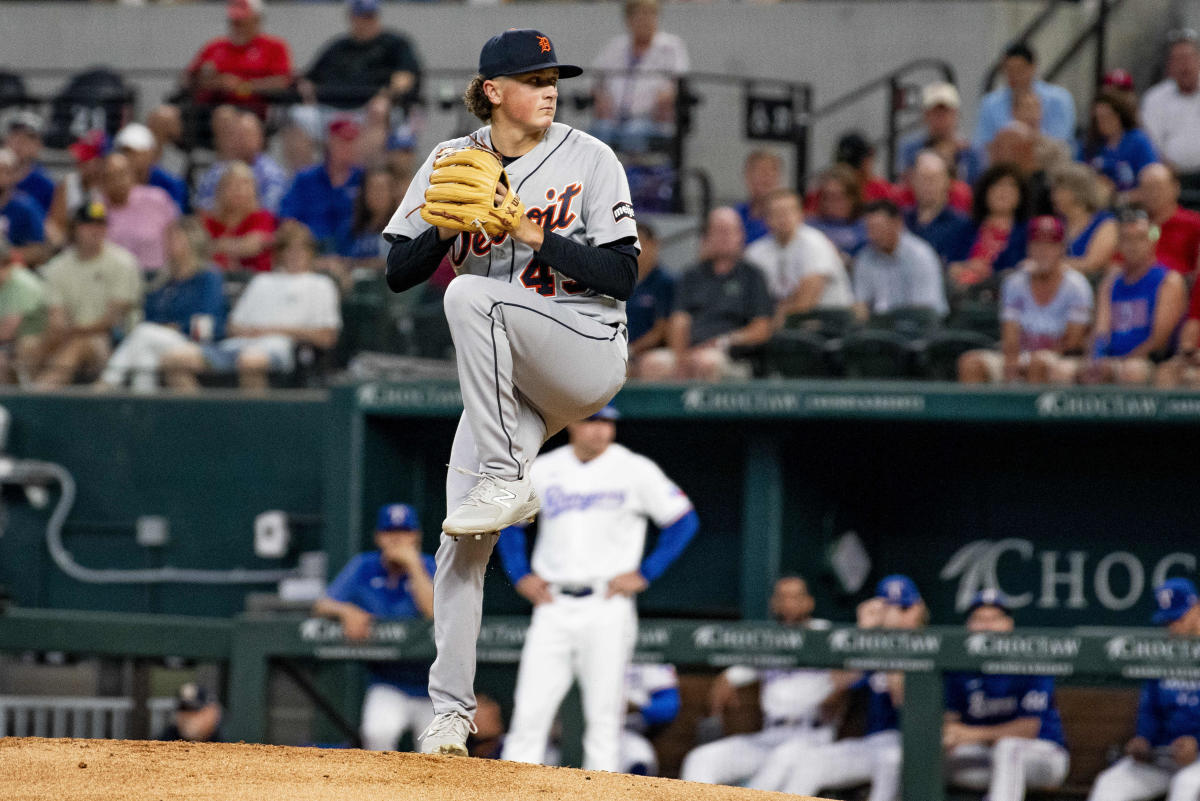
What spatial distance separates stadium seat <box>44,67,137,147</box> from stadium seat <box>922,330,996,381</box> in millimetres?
6746

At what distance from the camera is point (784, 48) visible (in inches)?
552

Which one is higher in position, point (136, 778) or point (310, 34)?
point (310, 34)

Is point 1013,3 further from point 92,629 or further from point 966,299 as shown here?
point 92,629

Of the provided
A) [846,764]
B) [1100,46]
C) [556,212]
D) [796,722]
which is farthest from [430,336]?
[1100,46]

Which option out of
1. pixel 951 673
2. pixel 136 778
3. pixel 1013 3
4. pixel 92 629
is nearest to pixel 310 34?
pixel 1013 3

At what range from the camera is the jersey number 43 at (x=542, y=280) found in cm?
450

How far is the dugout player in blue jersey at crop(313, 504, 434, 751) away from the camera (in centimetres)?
777

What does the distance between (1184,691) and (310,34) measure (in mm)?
9994

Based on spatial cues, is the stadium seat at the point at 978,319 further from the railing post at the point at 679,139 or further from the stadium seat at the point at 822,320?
the railing post at the point at 679,139

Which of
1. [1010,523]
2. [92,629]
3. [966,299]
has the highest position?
[966,299]

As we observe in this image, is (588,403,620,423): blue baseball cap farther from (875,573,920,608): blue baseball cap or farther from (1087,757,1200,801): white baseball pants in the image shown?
(1087,757,1200,801): white baseball pants

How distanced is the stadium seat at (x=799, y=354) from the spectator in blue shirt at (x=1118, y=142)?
2.64 metres

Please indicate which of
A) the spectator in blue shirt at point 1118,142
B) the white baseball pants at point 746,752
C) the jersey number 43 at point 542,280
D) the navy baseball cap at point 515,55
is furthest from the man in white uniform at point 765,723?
the spectator in blue shirt at point 1118,142

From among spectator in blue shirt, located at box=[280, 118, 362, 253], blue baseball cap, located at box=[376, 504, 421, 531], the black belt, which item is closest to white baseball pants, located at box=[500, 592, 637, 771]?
the black belt
